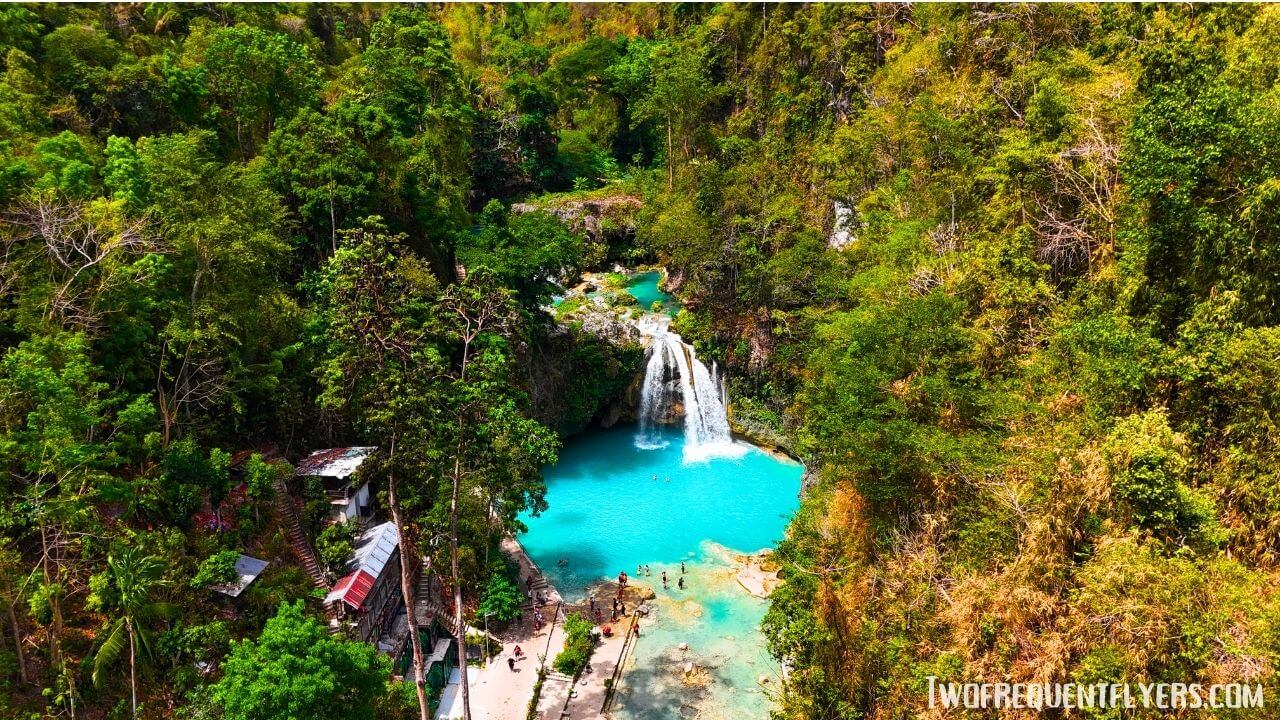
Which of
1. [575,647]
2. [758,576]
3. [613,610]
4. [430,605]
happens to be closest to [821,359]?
[758,576]

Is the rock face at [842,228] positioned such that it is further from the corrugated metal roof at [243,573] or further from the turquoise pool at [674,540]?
the corrugated metal roof at [243,573]

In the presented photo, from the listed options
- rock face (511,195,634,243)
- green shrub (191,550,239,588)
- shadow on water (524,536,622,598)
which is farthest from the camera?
rock face (511,195,634,243)

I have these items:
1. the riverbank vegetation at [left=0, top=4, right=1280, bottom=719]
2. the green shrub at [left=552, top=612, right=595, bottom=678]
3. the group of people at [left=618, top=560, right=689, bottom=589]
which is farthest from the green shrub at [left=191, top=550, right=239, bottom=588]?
the group of people at [left=618, top=560, right=689, bottom=589]

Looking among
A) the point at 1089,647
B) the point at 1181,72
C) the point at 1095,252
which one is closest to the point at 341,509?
the point at 1089,647

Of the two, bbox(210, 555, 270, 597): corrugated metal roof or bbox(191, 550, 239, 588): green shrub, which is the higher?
bbox(191, 550, 239, 588): green shrub

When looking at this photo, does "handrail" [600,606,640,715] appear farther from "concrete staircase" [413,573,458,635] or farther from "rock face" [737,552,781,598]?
"concrete staircase" [413,573,458,635]

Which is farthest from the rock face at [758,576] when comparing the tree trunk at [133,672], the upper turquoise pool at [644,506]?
the tree trunk at [133,672]
